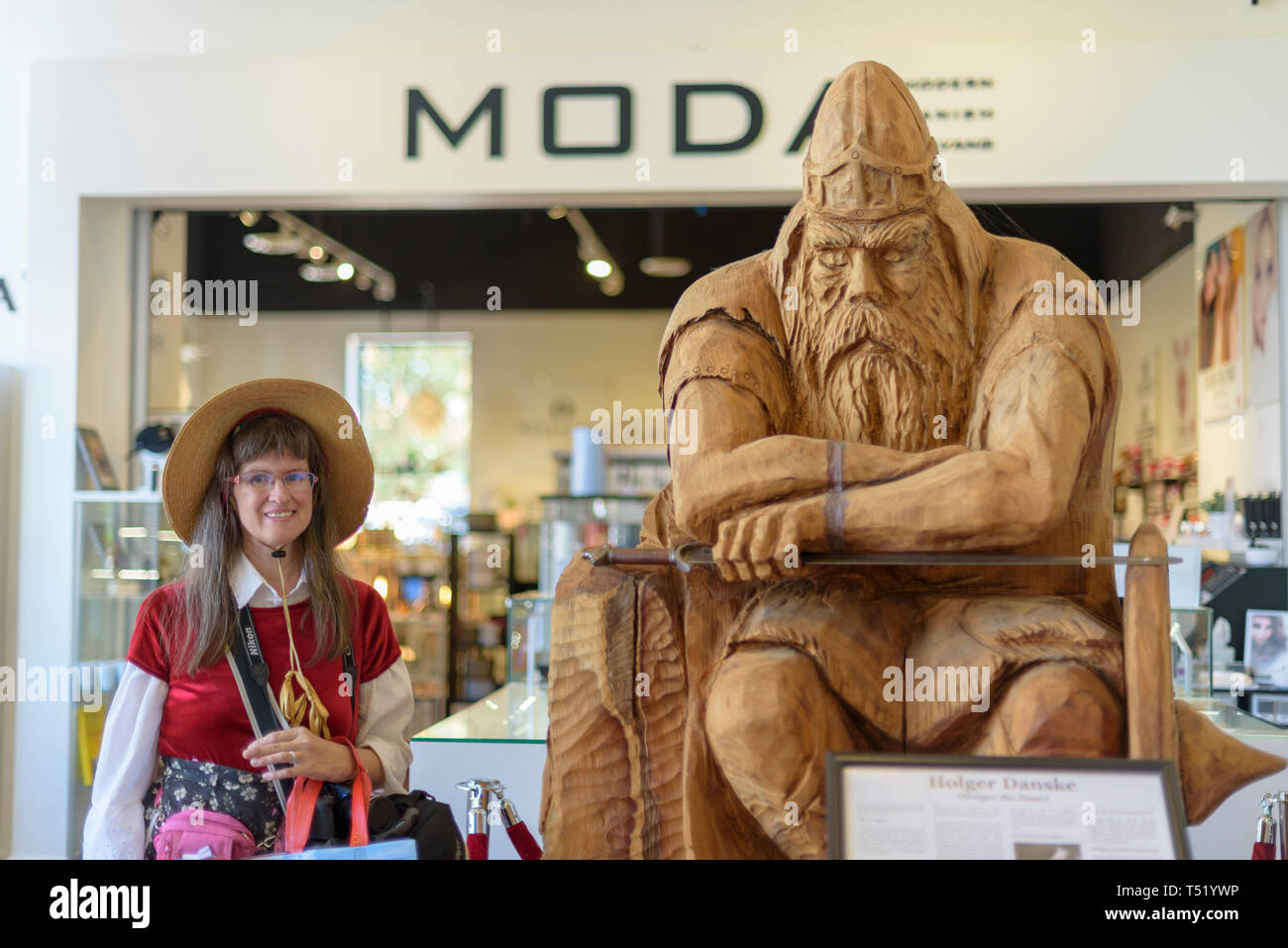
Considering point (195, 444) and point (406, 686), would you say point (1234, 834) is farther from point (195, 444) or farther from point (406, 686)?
point (195, 444)

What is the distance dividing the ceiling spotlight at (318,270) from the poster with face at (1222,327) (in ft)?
24.6

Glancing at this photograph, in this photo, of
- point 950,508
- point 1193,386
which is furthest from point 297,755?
point 1193,386

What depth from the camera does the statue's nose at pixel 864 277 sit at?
1.68 m

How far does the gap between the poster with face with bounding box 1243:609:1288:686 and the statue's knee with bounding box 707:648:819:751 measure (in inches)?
137

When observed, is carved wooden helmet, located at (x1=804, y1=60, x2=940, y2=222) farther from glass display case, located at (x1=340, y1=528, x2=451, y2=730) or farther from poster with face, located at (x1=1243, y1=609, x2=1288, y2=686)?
glass display case, located at (x1=340, y1=528, x2=451, y2=730)

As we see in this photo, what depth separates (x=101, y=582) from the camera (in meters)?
4.83

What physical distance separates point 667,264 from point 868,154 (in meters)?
8.67

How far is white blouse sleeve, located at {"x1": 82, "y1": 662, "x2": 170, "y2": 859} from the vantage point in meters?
1.87

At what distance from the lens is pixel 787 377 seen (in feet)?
5.85

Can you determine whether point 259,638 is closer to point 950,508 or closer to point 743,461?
point 743,461

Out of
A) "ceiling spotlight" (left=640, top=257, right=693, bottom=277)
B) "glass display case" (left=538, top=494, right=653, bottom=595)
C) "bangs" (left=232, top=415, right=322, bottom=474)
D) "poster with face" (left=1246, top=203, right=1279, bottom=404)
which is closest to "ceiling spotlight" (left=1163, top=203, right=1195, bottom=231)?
"poster with face" (left=1246, top=203, right=1279, bottom=404)

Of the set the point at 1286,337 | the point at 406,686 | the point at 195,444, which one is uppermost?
the point at 1286,337

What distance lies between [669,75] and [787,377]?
326cm
